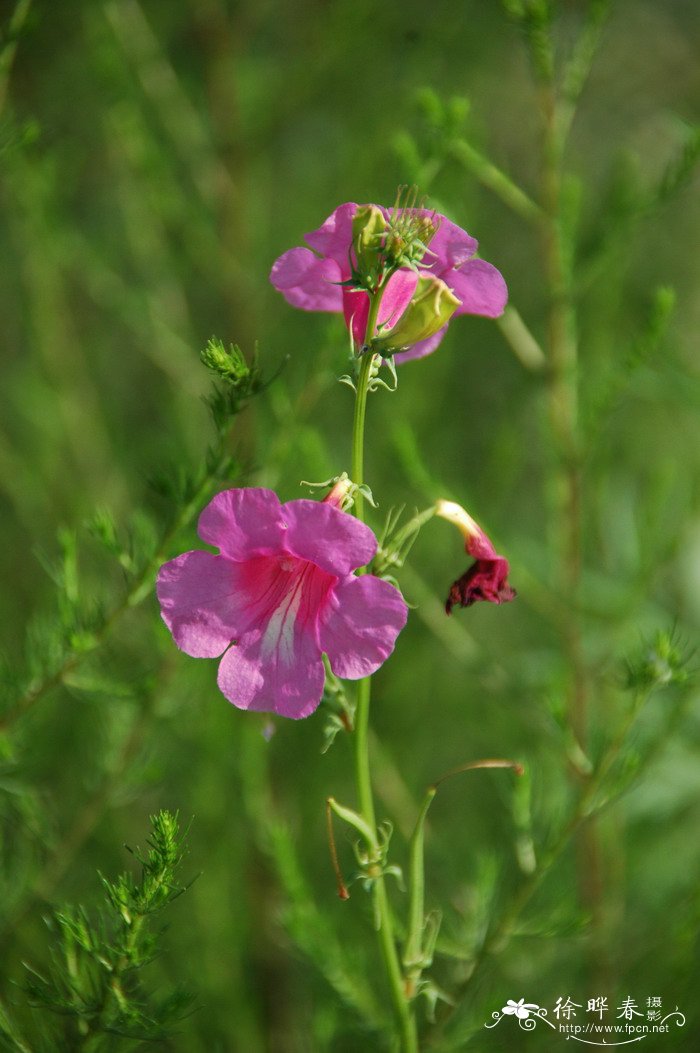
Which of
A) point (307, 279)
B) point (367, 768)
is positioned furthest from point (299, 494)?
point (367, 768)

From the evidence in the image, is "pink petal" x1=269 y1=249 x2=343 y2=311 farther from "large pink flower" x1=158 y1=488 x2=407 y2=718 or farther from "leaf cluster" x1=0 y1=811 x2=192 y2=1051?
"leaf cluster" x1=0 y1=811 x2=192 y2=1051

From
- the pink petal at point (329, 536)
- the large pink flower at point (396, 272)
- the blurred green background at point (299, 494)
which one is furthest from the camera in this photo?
the blurred green background at point (299, 494)

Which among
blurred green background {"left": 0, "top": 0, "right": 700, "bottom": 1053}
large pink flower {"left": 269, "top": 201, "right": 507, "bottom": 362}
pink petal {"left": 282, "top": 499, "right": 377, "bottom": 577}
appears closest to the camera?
pink petal {"left": 282, "top": 499, "right": 377, "bottom": 577}

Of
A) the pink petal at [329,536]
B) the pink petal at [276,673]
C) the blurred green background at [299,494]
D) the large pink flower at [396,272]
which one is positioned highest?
the large pink flower at [396,272]

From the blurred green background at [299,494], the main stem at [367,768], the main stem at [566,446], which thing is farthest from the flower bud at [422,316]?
the main stem at [566,446]

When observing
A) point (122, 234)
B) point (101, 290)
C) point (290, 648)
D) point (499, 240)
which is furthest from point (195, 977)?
point (499, 240)

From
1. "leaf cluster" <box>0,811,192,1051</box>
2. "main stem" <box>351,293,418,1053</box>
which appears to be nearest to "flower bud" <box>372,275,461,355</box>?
"main stem" <box>351,293,418,1053</box>

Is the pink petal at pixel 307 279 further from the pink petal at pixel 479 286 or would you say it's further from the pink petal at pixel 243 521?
the pink petal at pixel 243 521
